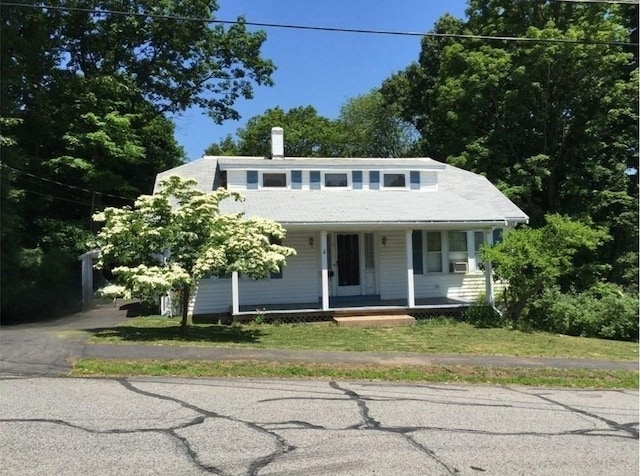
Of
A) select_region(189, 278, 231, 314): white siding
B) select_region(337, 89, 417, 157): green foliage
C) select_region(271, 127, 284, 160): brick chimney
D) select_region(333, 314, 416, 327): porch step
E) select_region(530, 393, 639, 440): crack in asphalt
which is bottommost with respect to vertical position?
select_region(530, 393, 639, 440): crack in asphalt

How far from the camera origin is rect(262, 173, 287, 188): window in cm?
1992

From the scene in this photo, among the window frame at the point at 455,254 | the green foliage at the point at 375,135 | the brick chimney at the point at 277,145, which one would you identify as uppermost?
the green foliage at the point at 375,135

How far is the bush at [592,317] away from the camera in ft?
53.2

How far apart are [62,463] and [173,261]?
7493mm

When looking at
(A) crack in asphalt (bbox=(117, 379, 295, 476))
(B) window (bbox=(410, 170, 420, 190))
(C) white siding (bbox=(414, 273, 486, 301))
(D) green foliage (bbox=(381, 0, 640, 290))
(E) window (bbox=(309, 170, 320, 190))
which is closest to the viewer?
(A) crack in asphalt (bbox=(117, 379, 295, 476))

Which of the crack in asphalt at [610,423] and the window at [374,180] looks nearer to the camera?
the crack in asphalt at [610,423]

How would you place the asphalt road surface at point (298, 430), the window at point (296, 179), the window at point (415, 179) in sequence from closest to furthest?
the asphalt road surface at point (298, 430)
the window at point (296, 179)
the window at point (415, 179)

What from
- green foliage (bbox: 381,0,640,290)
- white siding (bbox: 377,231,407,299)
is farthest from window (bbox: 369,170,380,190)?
green foliage (bbox: 381,0,640,290)

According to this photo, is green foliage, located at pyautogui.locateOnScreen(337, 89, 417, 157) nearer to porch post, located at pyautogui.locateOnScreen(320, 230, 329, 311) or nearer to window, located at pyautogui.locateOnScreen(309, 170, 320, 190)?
window, located at pyautogui.locateOnScreen(309, 170, 320, 190)

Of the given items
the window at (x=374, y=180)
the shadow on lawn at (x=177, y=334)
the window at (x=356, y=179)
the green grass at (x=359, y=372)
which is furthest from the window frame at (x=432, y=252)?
the green grass at (x=359, y=372)

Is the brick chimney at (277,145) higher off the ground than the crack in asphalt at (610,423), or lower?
higher

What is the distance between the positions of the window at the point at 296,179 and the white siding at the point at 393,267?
333cm

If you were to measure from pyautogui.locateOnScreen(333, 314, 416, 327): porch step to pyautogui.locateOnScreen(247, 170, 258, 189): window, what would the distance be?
5.63 meters

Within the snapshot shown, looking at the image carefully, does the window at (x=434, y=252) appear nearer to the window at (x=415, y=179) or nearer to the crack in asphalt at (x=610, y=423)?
the window at (x=415, y=179)
